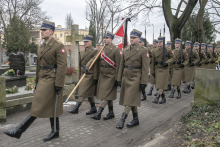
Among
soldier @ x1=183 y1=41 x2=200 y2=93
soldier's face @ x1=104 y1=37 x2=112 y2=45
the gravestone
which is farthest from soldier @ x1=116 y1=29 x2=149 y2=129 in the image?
soldier @ x1=183 y1=41 x2=200 y2=93

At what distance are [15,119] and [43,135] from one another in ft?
5.37

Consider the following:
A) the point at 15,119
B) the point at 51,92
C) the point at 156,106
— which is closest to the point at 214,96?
the point at 156,106

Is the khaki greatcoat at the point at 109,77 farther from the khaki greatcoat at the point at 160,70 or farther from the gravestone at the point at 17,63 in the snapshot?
the gravestone at the point at 17,63

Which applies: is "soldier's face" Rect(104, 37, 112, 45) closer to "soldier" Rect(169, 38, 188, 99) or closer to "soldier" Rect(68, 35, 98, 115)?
"soldier" Rect(68, 35, 98, 115)

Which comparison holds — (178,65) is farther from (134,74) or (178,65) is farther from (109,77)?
(134,74)

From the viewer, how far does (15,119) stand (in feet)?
18.8

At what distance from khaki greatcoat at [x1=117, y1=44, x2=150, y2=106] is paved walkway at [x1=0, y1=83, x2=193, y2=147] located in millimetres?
680

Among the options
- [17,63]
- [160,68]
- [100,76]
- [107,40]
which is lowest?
[100,76]

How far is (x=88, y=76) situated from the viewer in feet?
20.3

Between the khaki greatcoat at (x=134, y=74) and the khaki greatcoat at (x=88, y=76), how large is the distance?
46.6 inches

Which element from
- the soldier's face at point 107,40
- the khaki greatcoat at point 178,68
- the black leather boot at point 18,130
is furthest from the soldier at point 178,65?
the black leather boot at point 18,130

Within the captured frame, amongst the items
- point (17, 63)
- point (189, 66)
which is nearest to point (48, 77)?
point (17, 63)

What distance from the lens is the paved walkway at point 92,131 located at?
13.7ft

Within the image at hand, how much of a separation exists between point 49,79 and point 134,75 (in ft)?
6.31
